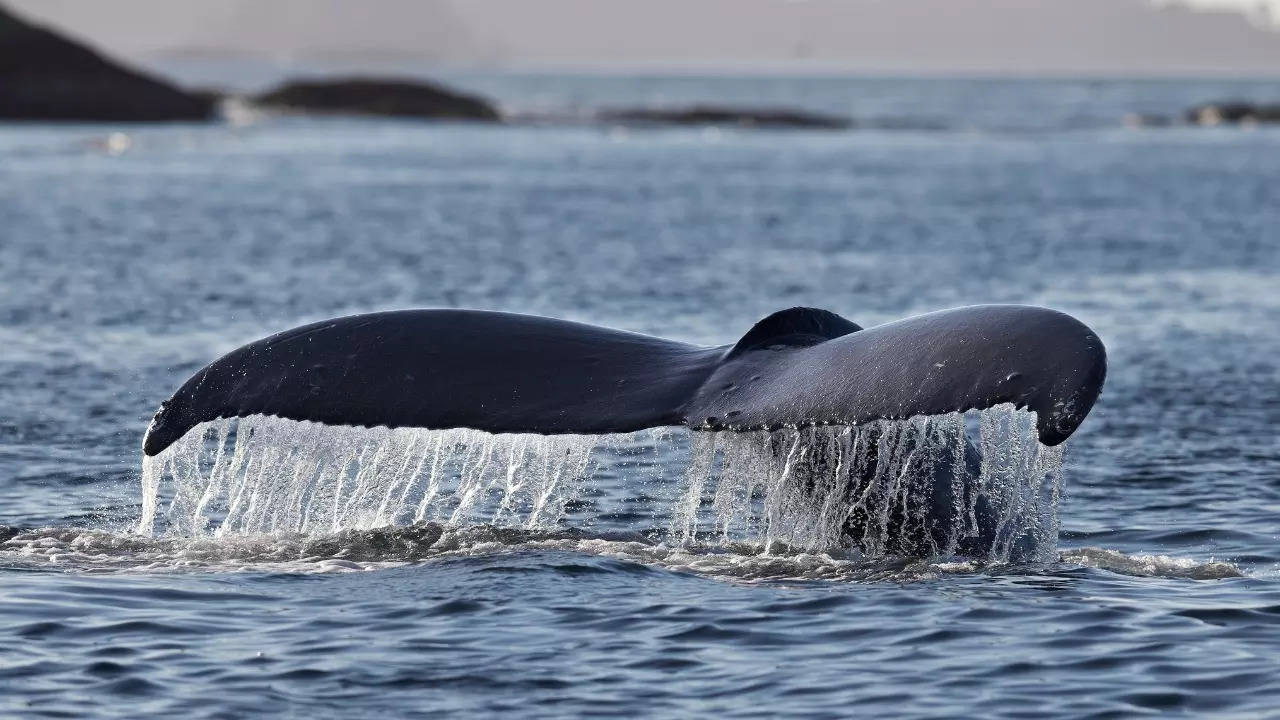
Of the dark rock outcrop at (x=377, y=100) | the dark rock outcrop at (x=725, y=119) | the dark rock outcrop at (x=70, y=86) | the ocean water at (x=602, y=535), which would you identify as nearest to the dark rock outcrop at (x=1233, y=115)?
the dark rock outcrop at (x=725, y=119)

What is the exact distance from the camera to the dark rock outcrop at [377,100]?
103 metres

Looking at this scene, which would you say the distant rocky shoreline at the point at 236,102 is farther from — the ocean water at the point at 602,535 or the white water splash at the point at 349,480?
the white water splash at the point at 349,480

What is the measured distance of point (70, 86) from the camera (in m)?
84.5

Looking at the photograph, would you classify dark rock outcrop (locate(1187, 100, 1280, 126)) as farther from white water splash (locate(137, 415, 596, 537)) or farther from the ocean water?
white water splash (locate(137, 415, 596, 537))

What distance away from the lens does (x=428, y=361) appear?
740 cm

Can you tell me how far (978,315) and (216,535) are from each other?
4.74 m

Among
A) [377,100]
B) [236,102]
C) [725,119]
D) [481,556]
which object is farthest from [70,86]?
[481,556]

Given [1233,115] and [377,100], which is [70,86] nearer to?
[377,100]

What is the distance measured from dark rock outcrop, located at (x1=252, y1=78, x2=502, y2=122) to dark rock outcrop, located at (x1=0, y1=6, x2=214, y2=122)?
15498 mm

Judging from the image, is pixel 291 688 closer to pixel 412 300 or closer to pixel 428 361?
pixel 428 361

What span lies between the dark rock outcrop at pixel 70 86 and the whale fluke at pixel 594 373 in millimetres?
79098

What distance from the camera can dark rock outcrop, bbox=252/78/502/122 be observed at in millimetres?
102812

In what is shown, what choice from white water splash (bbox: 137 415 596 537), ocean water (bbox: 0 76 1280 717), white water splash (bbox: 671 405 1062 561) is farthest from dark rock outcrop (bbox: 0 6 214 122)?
white water splash (bbox: 671 405 1062 561)

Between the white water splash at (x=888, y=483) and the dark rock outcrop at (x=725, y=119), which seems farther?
the dark rock outcrop at (x=725, y=119)
